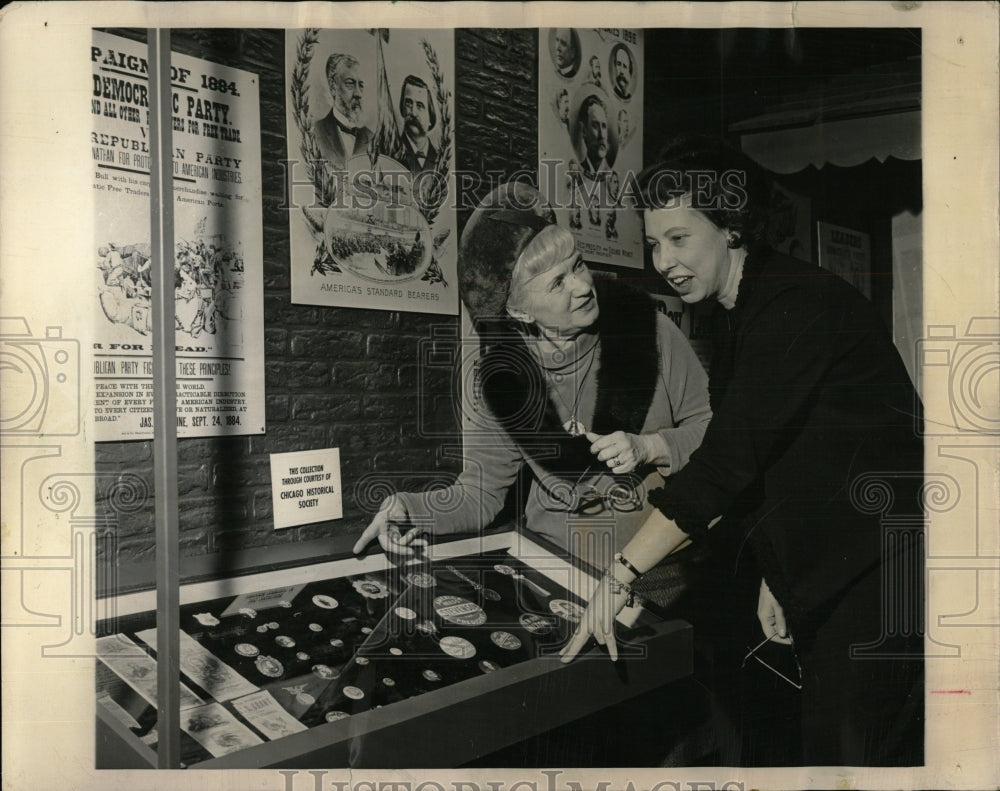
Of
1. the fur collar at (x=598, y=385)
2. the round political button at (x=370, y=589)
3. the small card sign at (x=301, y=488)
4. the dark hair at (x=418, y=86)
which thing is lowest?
the round political button at (x=370, y=589)

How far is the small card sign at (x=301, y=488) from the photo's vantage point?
2062mm

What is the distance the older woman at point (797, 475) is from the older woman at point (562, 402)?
87 millimetres

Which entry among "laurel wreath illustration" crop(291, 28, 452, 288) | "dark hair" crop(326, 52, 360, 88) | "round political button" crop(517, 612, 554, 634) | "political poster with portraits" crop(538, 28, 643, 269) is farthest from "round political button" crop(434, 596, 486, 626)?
"dark hair" crop(326, 52, 360, 88)

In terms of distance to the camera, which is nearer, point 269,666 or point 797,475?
point 269,666

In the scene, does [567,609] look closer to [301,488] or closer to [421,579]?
[421,579]

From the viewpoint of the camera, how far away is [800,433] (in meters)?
2.12

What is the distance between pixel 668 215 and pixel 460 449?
2.64 feet

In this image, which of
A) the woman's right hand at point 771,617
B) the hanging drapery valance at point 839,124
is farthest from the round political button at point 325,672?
the hanging drapery valance at point 839,124

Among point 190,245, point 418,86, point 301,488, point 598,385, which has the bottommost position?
point 301,488

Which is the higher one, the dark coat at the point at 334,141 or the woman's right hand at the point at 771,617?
the dark coat at the point at 334,141

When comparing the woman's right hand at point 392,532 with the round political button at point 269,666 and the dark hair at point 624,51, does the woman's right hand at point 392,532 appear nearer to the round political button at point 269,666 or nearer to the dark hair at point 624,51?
the round political button at point 269,666

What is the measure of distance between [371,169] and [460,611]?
114cm

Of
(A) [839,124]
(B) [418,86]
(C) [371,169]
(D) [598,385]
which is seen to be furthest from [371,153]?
(A) [839,124]

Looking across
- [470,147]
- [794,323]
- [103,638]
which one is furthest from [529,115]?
[103,638]
